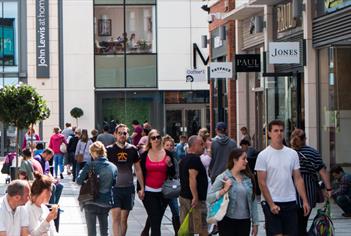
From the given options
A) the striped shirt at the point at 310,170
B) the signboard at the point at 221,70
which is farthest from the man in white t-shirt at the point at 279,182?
the signboard at the point at 221,70

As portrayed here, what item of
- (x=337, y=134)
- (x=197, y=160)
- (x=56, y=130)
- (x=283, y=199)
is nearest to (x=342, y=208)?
(x=337, y=134)

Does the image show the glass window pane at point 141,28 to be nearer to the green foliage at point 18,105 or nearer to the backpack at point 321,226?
the green foliage at point 18,105

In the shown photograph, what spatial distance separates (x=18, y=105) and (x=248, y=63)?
6534 mm

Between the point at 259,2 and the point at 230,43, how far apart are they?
5.91 metres

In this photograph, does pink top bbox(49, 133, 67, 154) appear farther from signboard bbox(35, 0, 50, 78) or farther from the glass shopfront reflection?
signboard bbox(35, 0, 50, 78)

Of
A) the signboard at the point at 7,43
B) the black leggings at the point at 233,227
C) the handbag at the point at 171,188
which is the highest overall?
the signboard at the point at 7,43

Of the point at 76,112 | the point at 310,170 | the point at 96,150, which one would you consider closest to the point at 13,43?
the point at 76,112

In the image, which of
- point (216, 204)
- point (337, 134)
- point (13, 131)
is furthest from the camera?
point (13, 131)

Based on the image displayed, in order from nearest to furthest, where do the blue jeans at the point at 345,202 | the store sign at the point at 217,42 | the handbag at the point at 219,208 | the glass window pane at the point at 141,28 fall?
the handbag at the point at 219,208
the blue jeans at the point at 345,202
the store sign at the point at 217,42
the glass window pane at the point at 141,28

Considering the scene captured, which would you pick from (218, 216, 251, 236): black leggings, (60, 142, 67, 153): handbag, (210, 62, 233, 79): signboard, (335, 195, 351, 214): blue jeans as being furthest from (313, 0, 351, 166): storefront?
(60, 142, 67, 153): handbag

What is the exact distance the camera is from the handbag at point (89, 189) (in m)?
12.6

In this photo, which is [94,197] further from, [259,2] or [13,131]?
[13,131]

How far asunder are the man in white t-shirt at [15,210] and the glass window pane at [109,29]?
3890 centimetres

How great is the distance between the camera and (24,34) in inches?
1841
